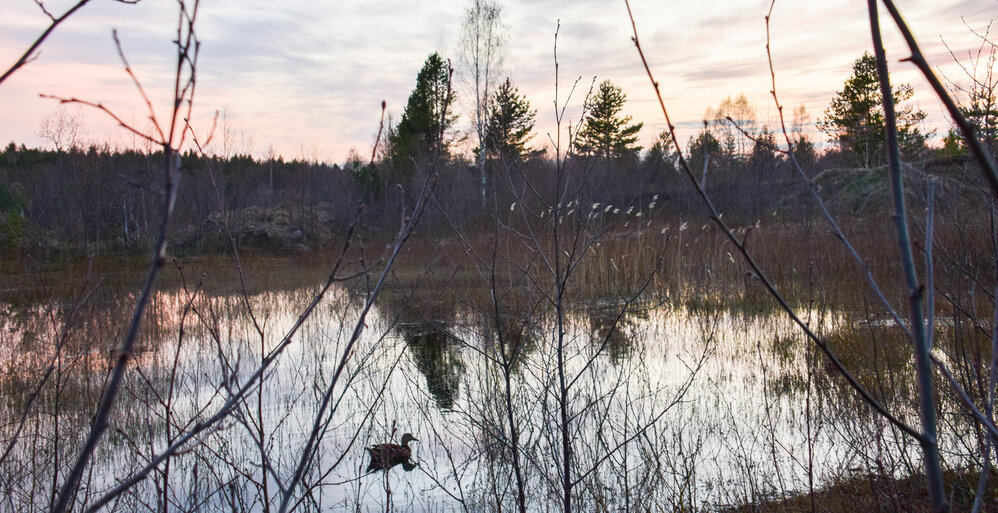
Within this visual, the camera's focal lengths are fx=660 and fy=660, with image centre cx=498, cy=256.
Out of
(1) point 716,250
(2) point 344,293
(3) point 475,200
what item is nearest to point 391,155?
(3) point 475,200

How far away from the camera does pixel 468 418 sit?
12.2 feet

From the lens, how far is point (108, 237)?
1986cm

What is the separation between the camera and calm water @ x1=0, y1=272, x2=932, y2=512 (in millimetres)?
3256

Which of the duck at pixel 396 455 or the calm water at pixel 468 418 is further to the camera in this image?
the duck at pixel 396 455

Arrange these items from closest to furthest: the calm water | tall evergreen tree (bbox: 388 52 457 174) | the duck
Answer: the calm water, the duck, tall evergreen tree (bbox: 388 52 457 174)

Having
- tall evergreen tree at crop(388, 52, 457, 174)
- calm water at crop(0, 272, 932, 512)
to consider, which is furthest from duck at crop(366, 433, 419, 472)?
tall evergreen tree at crop(388, 52, 457, 174)

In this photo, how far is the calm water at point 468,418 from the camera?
3.26 m

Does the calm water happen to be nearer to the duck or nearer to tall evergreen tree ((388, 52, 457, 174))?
the duck

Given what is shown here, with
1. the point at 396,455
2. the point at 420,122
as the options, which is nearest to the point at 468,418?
the point at 396,455

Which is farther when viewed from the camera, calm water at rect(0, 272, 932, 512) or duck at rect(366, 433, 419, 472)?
duck at rect(366, 433, 419, 472)

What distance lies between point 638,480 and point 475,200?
20.0 m

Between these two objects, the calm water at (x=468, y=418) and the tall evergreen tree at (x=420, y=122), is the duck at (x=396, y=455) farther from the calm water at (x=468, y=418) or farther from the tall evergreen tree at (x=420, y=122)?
the tall evergreen tree at (x=420, y=122)

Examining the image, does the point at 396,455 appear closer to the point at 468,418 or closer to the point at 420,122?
the point at 468,418

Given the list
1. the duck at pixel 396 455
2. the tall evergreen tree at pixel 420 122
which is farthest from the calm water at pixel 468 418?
the tall evergreen tree at pixel 420 122
